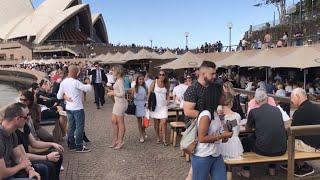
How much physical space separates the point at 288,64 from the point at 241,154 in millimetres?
10221

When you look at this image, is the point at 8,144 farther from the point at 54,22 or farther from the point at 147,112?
the point at 54,22

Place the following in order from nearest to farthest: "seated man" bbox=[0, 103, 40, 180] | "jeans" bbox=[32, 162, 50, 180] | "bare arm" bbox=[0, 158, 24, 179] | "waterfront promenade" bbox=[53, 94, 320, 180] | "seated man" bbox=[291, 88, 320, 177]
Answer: "bare arm" bbox=[0, 158, 24, 179]
"seated man" bbox=[0, 103, 40, 180]
"jeans" bbox=[32, 162, 50, 180]
"seated man" bbox=[291, 88, 320, 177]
"waterfront promenade" bbox=[53, 94, 320, 180]

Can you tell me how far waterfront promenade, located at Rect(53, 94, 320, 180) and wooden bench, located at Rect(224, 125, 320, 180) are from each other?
2.27 ft

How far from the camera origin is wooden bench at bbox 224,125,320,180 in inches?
222

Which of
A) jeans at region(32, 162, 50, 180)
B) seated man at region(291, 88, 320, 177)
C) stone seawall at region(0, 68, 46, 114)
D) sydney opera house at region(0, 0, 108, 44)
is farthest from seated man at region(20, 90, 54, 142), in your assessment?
sydney opera house at region(0, 0, 108, 44)

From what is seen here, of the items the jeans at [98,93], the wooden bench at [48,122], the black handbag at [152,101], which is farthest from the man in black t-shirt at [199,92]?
the jeans at [98,93]

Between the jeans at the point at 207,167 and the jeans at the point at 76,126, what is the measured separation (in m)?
4.70

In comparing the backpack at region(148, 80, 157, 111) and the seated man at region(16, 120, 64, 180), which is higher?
the backpack at region(148, 80, 157, 111)

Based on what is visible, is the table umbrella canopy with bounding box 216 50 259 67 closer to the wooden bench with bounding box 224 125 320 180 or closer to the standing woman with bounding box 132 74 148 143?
the standing woman with bounding box 132 74 148 143

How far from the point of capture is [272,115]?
6.45m

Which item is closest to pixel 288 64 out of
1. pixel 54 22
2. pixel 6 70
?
pixel 6 70

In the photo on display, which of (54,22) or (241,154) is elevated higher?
(54,22)

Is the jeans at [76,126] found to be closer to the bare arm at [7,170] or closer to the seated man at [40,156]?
the seated man at [40,156]

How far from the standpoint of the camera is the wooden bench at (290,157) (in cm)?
564
